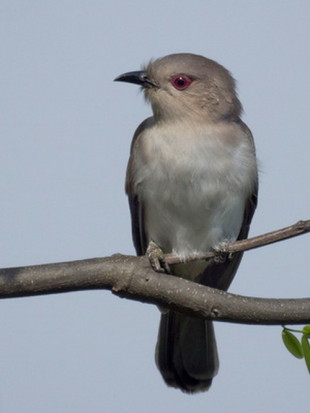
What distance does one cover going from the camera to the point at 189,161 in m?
6.52

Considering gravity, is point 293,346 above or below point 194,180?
below

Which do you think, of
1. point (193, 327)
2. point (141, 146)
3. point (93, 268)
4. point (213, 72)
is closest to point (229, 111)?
point (213, 72)

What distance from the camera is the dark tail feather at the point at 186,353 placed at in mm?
7336

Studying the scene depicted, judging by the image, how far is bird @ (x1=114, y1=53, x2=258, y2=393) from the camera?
6.57 meters

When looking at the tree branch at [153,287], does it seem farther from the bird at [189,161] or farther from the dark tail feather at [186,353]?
the dark tail feather at [186,353]

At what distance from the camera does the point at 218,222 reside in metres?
6.84

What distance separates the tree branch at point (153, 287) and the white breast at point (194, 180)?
5.20 ft

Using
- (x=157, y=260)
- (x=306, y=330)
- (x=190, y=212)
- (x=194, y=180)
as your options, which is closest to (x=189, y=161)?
(x=194, y=180)

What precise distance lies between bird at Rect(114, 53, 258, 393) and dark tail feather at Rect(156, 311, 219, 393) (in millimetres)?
46

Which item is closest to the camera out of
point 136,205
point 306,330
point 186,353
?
point 306,330

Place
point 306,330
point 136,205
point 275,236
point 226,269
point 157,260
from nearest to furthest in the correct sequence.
Result: point 306,330 → point 275,236 → point 157,260 → point 136,205 → point 226,269

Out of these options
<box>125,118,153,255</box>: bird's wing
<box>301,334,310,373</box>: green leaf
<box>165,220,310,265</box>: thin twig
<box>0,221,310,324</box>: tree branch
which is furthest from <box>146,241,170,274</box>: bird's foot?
<box>301,334,310,373</box>: green leaf

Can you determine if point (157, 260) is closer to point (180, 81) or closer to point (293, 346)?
point (293, 346)

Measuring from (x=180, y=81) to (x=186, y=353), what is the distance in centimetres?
244
